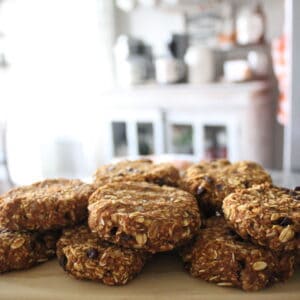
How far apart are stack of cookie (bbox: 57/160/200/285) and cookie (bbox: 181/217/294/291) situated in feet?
0.14

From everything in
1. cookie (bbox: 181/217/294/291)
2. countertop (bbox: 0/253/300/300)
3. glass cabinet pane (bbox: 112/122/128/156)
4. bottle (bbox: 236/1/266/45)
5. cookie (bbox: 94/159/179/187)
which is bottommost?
glass cabinet pane (bbox: 112/122/128/156)

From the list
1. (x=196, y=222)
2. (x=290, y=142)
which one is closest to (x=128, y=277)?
(x=196, y=222)

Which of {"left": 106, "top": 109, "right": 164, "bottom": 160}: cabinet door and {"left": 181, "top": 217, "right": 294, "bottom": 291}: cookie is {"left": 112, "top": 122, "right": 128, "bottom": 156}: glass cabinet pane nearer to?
{"left": 106, "top": 109, "right": 164, "bottom": 160}: cabinet door

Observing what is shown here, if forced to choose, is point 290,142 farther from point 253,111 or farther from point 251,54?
point 251,54

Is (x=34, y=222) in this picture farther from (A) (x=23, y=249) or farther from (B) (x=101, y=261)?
(B) (x=101, y=261)

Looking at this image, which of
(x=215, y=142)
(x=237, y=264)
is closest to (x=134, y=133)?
(x=215, y=142)

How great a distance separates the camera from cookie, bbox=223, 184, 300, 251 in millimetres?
602

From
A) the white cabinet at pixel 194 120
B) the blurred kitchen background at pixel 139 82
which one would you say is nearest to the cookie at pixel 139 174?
the blurred kitchen background at pixel 139 82

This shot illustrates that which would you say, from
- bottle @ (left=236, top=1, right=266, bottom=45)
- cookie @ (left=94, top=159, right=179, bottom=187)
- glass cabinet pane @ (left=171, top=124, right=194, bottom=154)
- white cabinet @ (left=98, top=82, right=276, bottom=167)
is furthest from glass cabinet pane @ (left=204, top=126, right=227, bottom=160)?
cookie @ (left=94, top=159, right=179, bottom=187)

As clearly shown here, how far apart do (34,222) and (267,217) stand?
1.40 ft

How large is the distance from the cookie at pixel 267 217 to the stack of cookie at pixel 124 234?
0.08 metres

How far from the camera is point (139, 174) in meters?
0.86

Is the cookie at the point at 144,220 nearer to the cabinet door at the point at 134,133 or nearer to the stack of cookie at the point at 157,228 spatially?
the stack of cookie at the point at 157,228

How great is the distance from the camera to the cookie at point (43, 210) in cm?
72
